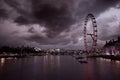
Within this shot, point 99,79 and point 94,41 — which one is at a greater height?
point 94,41

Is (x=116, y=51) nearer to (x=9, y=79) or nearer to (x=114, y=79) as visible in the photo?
(x=114, y=79)

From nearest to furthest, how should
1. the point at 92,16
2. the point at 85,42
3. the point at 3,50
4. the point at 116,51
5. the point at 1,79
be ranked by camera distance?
1. the point at 1,79
2. the point at 92,16
3. the point at 85,42
4. the point at 116,51
5. the point at 3,50

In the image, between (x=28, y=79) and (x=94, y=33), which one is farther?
(x=94, y=33)

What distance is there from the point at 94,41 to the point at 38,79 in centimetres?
7033

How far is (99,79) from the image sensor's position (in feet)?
112

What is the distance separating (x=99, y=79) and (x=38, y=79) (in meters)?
12.5

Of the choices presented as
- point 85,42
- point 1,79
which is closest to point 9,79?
point 1,79

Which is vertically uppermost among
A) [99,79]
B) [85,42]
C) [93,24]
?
[93,24]

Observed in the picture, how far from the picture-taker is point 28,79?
110ft

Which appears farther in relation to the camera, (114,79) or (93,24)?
(93,24)

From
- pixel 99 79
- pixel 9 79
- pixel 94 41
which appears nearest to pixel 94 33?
pixel 94 41

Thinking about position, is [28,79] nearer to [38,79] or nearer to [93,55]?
[38,79]

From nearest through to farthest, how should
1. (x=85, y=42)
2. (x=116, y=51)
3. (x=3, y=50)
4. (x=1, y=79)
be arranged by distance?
(x=1, y=79), (x=85, y=42), (x=116, y=51), (x=3, y=50)

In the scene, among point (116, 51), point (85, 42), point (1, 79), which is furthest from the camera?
point (116, 51)
